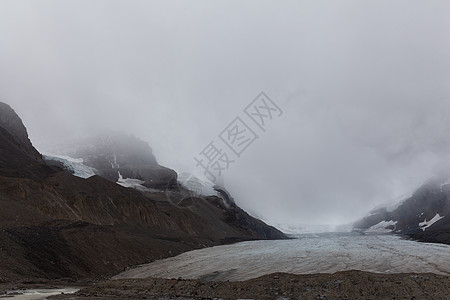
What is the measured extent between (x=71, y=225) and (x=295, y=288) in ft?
136

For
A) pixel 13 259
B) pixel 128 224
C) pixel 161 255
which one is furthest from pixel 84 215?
pixel 13 259

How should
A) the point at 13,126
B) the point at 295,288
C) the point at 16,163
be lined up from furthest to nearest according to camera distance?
1. the point at 13,126
2. the point at 16,163
3. the point at 295,288

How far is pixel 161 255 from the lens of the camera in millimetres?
66688

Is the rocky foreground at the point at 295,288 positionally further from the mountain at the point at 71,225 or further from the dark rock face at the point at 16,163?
the dark rock face at the point at 16,163

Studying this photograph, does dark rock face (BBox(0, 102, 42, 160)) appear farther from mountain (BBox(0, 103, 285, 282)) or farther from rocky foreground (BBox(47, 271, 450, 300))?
rocky foreground (BBox(47, 271, 450, 300))

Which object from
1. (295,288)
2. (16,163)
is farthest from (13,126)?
(295,288)

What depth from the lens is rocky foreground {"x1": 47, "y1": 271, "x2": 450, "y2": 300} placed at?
26672 mm

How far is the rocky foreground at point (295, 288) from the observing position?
26.7 m

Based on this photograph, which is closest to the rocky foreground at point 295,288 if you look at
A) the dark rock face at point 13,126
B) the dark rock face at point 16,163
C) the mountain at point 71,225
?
the mountain at point 71,225

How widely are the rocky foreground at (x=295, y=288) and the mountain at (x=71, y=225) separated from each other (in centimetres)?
1080

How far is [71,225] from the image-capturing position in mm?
58250

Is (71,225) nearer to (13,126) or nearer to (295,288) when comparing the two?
(295,288)

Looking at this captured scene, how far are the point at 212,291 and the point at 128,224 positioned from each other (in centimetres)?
6346

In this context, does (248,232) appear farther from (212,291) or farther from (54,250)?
(212,291)
